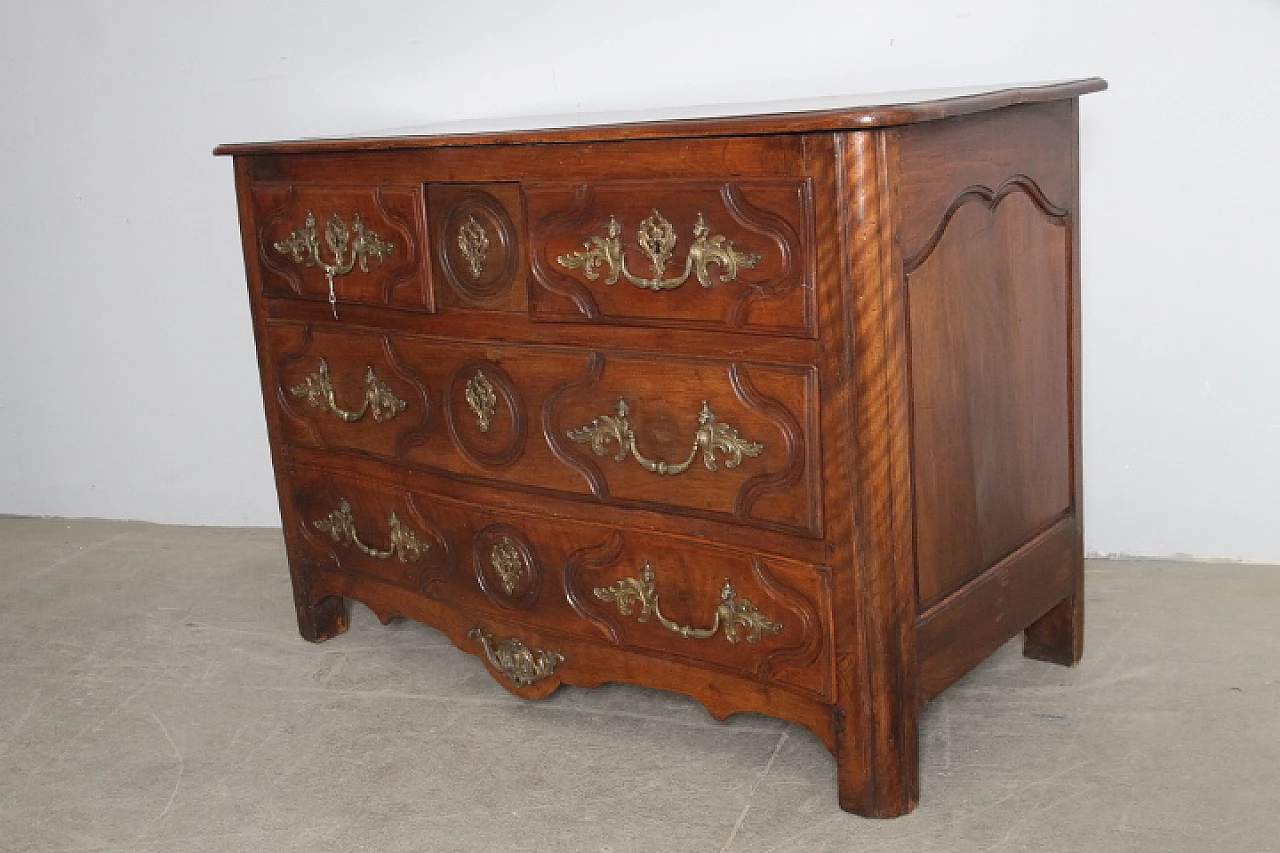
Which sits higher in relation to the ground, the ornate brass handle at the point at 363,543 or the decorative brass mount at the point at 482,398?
the decorative brass mount at the point at 482,398

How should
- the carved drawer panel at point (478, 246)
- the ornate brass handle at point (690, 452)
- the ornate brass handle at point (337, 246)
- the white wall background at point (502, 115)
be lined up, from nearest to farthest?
the ornate brass handle at point (690, 452)
the carved drawer panel at point (478, 246)
the ornate brass handle at point (337, 246)
the white wall background at point (502, 115)

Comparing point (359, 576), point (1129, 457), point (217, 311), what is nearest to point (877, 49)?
point (1129, 457)

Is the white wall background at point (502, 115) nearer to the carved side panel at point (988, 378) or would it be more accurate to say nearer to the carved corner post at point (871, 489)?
the carved side panel at point (988, 378)

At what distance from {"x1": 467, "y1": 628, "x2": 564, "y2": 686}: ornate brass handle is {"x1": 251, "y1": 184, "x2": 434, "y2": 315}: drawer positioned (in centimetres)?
59

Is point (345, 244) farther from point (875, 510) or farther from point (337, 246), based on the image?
point (875, 510)

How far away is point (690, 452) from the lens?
2.00 meters

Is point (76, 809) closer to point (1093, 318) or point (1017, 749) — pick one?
point (1017, 749)

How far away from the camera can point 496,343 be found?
7.26 ft

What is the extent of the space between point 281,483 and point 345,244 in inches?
22.5

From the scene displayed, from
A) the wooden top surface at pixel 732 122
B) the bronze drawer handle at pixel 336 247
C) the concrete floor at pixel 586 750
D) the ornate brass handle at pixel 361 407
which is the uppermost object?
the wooden top surface at pixel 732 122

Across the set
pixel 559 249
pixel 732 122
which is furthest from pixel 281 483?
pixel 732 122

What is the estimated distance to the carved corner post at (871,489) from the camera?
176 centimetres

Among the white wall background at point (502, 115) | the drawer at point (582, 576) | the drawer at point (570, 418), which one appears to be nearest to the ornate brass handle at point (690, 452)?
the drawer at point (570, 418)

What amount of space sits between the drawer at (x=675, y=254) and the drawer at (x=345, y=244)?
286 millimetres
